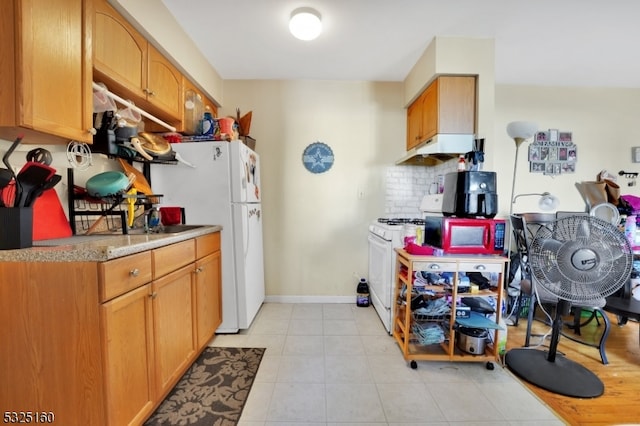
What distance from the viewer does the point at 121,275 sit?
3.74 ft

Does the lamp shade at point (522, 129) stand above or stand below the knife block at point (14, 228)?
above

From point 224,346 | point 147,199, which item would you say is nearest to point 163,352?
point 224,346

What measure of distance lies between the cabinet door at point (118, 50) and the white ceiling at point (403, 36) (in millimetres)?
431

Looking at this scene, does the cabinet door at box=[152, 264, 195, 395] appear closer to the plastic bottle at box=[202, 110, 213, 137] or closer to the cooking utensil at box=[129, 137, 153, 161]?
the cooking utensil at box=[129, 137, 153, 161]

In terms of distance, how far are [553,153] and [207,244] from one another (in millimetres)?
3687

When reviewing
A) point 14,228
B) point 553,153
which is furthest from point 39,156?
point 553,153

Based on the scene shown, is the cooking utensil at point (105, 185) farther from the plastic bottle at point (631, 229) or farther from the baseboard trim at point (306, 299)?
the plastic bottle at point (631, 229)

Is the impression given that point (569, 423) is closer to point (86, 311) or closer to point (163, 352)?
point (163, 352)

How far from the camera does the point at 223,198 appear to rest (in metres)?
2.18

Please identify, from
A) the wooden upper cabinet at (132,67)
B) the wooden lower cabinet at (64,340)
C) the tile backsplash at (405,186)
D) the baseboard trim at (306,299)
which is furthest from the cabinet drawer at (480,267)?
the wooden upper cabinet at (132,67)

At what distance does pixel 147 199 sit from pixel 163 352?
109 centimetres

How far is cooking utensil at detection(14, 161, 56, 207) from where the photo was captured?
110 cm

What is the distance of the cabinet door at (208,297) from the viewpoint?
1.85 metres

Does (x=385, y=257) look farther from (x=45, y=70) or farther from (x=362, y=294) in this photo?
(x=45, y=70)
